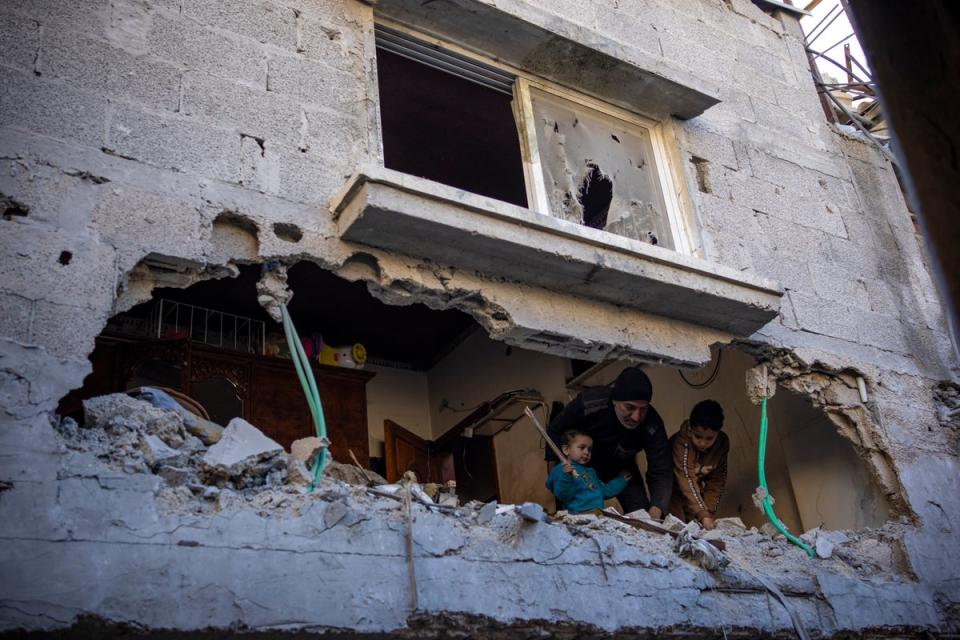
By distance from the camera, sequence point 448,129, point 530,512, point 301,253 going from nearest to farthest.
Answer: point 530,512, point 301,253, point 448,129

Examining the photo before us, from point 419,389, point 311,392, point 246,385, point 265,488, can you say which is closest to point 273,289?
point 311,392

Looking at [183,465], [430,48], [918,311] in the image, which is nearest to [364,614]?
[183,465]

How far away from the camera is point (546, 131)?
6219 mm

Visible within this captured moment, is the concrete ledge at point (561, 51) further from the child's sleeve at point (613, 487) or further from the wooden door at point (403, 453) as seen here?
the wooden door at point (403, 453)

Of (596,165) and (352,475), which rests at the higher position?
(596,165)

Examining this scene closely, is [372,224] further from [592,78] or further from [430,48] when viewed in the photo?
[592,78]

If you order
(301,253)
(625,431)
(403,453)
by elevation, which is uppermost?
(403,453)

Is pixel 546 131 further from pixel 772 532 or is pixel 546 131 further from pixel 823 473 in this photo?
pixel 823 473

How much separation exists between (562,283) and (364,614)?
2216mm

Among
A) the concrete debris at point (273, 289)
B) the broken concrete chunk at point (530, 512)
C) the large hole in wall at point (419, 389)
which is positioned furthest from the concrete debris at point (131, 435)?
the large hole in wall at point (419, 389)

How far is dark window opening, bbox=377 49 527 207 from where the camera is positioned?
21.3 ft

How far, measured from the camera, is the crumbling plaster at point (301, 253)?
3.73 metres

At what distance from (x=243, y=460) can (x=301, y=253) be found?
104 cm

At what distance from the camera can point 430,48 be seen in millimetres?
6062
